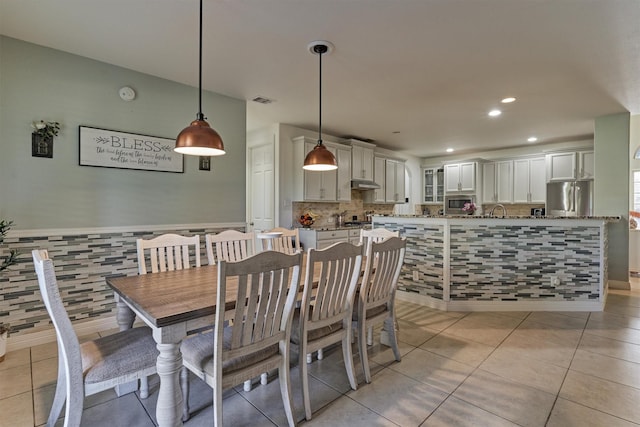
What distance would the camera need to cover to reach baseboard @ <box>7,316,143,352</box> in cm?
259

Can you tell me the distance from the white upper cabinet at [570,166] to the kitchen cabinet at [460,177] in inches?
53.5

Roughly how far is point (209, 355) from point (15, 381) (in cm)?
166

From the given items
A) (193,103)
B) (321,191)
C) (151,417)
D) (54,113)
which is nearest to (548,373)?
(151,417)

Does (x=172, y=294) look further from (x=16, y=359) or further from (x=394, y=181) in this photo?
(x=394, y=181)

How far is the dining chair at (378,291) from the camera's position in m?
2.10

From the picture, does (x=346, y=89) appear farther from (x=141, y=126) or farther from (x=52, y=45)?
(x=52, y=45)

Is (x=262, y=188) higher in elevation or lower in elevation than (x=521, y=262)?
higher

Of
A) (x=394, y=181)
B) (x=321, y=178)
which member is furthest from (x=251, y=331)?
(x=394, y=181)

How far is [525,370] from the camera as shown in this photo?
2271mm

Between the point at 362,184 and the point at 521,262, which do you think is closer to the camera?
the point at 521,262

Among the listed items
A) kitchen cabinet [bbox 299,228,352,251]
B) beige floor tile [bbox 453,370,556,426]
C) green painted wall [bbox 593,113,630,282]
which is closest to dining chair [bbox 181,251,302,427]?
beige floor tile [bbox 453,370,556,426]

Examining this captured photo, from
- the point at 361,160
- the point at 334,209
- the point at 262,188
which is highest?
the point at 361,160

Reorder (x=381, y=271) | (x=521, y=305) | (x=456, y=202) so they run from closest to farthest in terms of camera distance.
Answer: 1. (x=381, y=271)
2. (x=521, y=305)
3. (x=456, y=202)

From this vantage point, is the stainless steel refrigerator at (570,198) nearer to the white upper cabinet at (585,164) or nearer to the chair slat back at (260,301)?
the white upper cabinet at (585,164)
